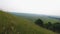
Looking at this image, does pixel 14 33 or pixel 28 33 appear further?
pixel 28 33

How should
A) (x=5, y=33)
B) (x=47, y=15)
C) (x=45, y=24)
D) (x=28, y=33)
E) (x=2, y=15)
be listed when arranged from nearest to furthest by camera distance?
(x=5, y=33) < (x=28, y=33) < (x=2, y=15) < (x=45, y=24) < (x=47, y=15)

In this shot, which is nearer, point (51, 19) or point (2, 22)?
point (2, 22)

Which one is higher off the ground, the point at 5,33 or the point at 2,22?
the point at 2,22

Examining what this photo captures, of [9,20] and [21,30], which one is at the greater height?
[9,20]

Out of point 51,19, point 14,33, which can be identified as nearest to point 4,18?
point 14,33

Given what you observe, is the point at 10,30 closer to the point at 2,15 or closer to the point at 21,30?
the point at 21,30

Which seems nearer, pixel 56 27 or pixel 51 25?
pixel 56 27

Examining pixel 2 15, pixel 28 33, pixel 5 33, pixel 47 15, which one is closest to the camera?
pixel 5 33

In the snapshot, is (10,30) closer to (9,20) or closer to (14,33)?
(14,33)

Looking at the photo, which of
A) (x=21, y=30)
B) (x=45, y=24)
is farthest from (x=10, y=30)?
(x=45, y=24)
